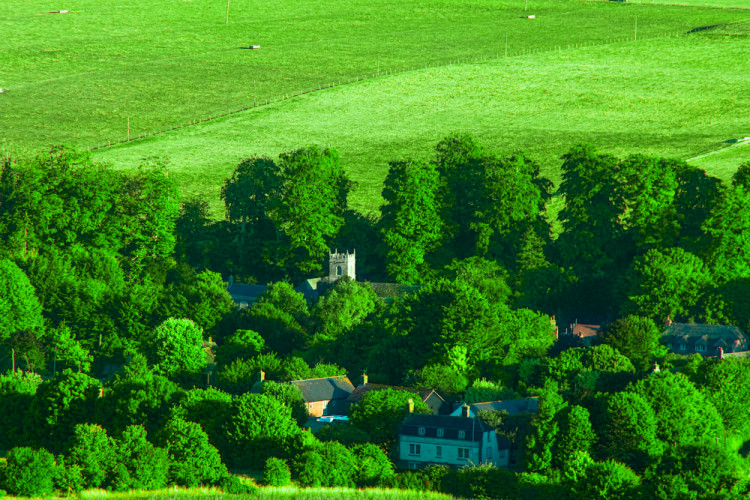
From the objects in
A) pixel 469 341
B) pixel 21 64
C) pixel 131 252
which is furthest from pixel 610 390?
pixel 21 64

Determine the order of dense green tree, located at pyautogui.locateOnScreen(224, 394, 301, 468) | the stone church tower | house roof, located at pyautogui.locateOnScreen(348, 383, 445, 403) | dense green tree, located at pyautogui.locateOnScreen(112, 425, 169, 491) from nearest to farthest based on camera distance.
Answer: dense green tree, located at pyautogui.locateOnScreen(112, 425, 169, 491)
dense green tree, located at pyautogui.locateOnScreen(224, 394, 301, 468)
house roof, located at pyautogui.locateOnScreen(348, 383, 445, 403)
the stone church tower

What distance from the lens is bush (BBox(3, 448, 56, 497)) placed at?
86250 millimetres

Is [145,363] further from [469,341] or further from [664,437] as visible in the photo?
[664,437]

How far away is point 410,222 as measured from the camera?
127 meters

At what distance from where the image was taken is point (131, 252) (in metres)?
132

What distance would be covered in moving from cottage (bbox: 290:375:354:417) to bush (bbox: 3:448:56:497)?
20.7 m

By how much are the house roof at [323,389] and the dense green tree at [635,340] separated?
64.8 feet

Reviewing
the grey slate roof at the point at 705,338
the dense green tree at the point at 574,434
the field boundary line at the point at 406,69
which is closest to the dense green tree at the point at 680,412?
the dense green tree at the point at 574,434

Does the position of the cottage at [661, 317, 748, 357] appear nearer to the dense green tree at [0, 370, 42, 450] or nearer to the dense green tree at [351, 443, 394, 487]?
the dense green tree at [351, 443, 394, 487]

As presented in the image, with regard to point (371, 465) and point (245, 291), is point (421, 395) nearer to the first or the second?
point (371, 465)

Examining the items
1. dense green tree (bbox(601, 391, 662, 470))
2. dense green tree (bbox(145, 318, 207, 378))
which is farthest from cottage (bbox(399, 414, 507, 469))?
dense green tree (bbox(145, 318, 207, 378))

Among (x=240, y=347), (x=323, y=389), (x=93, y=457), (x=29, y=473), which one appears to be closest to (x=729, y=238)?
(x=323, y=389)

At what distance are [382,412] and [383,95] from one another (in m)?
88.5

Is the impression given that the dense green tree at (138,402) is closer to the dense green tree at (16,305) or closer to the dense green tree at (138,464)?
the dense green tree at (138,464)
